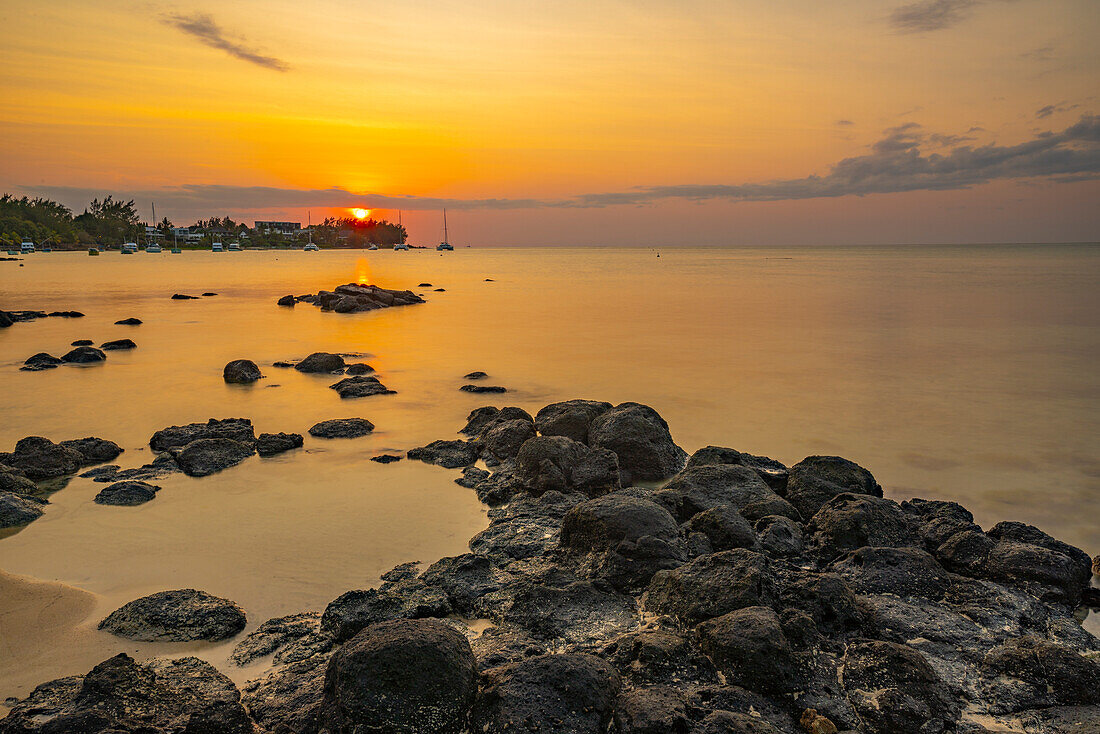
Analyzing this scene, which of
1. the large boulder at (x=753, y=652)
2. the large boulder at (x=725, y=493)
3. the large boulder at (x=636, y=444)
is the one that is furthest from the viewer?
the large boulder at (x=636, y=444)

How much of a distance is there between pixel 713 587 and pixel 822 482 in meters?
2.93

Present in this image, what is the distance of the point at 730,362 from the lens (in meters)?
18.6

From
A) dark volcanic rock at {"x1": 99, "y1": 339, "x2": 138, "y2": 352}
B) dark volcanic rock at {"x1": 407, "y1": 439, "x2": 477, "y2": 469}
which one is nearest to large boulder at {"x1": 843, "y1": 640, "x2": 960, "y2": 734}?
dark volcanic rock at {"x1": 407, "y1": 439, "x2": 477, "y2": 469}

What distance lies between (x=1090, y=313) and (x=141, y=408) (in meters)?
37.6

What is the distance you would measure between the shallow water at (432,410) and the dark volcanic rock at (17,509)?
15 cm

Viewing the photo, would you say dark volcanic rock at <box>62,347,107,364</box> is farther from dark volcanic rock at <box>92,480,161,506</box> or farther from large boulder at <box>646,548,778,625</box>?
large boulder at <box>646,548,778,625</box>

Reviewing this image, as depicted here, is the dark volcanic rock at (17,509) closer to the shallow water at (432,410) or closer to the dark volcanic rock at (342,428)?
the shallow water at (432,410)

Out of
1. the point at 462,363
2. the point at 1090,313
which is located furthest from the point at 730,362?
the point at 1090,313

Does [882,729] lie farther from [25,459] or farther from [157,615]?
[25,459]

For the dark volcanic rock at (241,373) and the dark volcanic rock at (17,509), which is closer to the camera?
the dark volcanic rock at (17,509)

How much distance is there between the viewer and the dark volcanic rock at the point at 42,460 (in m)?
8.20

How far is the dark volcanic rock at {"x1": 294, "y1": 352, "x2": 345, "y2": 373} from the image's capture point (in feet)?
51.3

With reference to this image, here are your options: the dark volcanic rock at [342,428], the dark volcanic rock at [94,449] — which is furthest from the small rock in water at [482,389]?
the dark volcanic rock at [94,449]

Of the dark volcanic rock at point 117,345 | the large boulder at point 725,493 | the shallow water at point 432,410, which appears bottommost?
the shallow water at point 432,410
